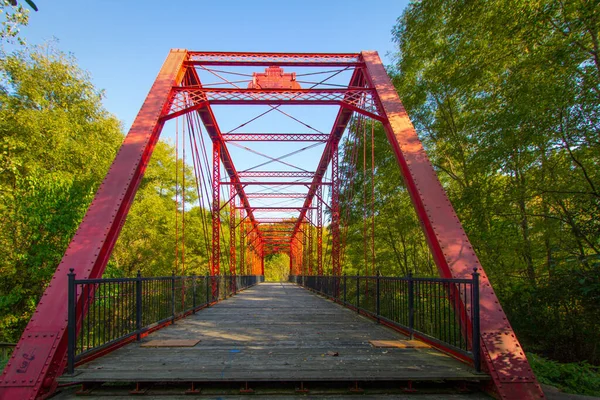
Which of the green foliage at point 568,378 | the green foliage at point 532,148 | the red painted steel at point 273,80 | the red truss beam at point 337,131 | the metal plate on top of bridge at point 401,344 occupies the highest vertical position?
the red truss beam at point 337,131

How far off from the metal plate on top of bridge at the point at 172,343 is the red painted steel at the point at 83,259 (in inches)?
46.8

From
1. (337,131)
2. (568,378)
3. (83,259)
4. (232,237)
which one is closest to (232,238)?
(232,237)

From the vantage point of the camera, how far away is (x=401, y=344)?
524cm

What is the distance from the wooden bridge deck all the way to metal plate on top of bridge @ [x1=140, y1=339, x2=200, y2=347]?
12cm

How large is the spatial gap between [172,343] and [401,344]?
3.13 metres

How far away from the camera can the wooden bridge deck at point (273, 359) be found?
376 cm

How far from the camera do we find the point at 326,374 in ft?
12.5

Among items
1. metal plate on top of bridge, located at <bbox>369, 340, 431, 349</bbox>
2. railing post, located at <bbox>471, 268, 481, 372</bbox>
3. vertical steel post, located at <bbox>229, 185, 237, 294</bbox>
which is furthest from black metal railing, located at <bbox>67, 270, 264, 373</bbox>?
vertical steel post, located at <bbox>229, 185, 237, 294</bbox>

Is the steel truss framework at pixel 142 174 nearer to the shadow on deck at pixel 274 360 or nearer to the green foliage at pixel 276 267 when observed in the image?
the shadow on deck at pixel 274 360

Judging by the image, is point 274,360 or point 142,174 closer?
point 274,360

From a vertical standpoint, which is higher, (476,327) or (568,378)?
(476,327)

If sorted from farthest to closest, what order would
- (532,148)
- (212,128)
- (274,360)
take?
(212,128), (532,148), (274,360)

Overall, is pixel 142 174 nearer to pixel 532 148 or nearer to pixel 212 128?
pixel 532 148

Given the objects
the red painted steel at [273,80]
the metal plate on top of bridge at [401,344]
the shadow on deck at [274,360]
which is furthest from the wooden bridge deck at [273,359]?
the red painted steel at [273,80]
